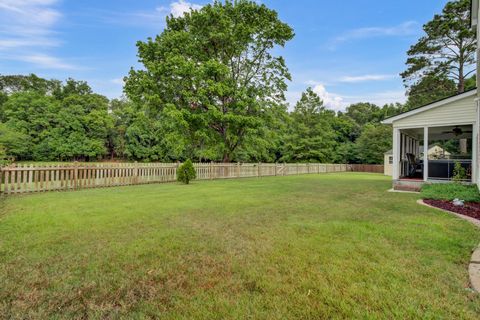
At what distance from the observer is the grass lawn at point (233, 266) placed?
2.03 m

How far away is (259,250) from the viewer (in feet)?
10.8

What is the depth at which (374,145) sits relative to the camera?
32031 millimetres

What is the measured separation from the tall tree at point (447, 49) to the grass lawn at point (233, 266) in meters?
17.7

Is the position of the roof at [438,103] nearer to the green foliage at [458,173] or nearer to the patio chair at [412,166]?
the green foliage at [458,173]

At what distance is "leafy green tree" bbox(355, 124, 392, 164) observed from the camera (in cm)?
3134

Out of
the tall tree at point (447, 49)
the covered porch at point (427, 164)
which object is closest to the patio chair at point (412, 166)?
the covered porch at point (427, 164)

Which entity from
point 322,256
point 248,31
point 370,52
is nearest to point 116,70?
point 248,31

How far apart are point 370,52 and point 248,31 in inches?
332

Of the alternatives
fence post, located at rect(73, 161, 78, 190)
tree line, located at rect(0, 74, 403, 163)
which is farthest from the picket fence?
tree line, located at rect(0, 74, 403, 163)

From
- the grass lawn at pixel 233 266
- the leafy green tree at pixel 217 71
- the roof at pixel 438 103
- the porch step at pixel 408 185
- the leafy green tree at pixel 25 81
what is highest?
the leafy green tree at pixel 25 81

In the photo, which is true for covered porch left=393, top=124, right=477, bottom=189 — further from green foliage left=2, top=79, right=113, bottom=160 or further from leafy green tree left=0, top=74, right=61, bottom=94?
leafy green tree left=0, top=74, right=61, bottom=94

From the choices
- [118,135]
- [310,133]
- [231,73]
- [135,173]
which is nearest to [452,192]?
[135,173]

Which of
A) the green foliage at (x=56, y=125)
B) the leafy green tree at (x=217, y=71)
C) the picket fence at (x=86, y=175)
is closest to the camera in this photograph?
the picket fence at (x=86, y=175)

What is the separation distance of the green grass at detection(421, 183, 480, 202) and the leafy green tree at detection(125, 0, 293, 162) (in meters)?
9.60
